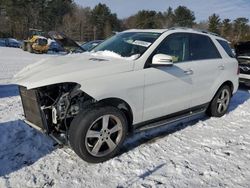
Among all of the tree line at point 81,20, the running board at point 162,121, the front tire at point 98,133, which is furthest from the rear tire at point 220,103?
the tree line at point 81,20

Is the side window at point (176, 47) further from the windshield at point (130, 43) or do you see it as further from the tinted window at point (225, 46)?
the tinted window at point (225, 46)

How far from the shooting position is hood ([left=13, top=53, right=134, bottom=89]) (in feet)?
12.4

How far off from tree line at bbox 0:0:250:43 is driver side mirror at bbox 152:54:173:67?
50.7 m

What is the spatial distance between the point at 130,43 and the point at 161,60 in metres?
0.73

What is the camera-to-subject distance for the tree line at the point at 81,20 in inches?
2275

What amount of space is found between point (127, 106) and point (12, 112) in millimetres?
2899

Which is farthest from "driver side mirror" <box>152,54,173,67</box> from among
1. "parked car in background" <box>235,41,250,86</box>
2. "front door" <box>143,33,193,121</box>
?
"parked car in background" <box>235,41,250,86</box>

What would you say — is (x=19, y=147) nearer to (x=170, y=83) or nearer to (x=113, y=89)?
(x=113, y=89)

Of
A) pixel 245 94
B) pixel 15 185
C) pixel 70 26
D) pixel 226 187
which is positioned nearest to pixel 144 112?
pixel 226 187

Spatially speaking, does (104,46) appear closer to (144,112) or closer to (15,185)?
(144,112)

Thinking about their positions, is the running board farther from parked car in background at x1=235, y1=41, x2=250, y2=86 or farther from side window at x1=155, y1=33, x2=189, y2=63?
parked car in background at x1=235, y1=41, x2=250, y2=86

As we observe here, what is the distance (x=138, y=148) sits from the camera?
462 cm

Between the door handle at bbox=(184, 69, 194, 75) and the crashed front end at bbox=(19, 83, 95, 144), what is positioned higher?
the door handle at bbox=(184, 69, 194, 75)

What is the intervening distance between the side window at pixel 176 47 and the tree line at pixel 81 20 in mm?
49741
